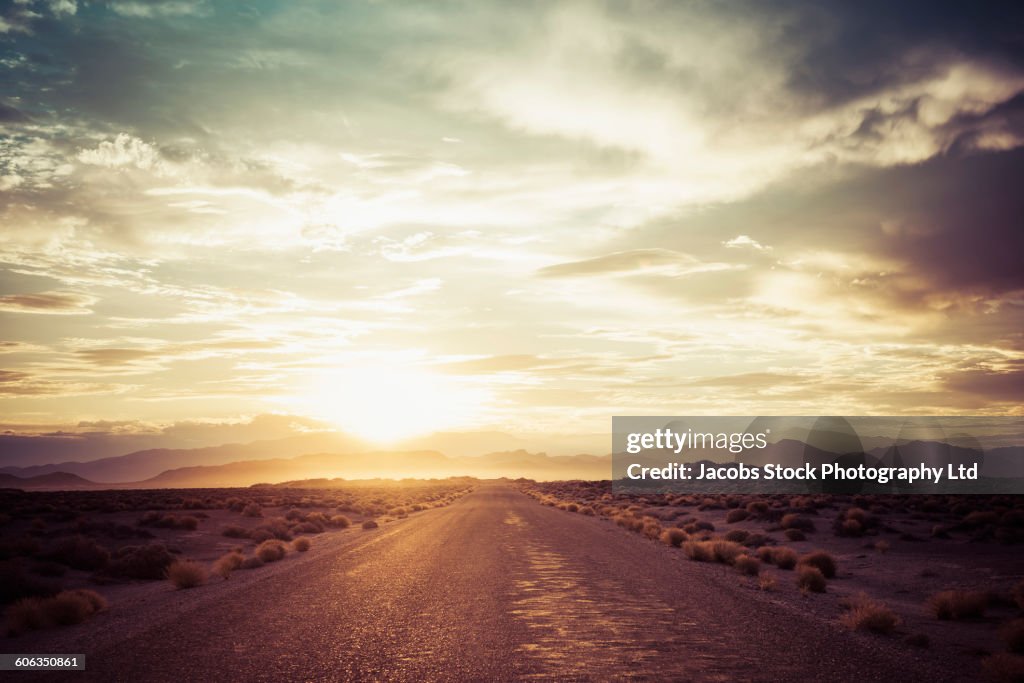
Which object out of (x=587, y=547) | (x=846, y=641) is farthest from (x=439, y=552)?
(x=846, y=641)

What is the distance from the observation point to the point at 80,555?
67.2ft

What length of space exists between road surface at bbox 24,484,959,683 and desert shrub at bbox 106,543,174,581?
15.8 feet

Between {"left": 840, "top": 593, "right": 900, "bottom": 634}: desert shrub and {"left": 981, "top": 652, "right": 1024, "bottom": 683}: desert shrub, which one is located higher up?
{"left": 981, "top": 652, "right": 1024, "bottom": 683}: desert shrub

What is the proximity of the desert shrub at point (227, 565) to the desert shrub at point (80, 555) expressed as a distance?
3967mm

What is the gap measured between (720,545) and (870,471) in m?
62.7

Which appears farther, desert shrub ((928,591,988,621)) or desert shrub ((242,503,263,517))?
desert shrub ((242,503,263,517))

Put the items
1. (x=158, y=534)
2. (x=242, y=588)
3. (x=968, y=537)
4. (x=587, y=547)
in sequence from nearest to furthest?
(x=242, y=588) < (x=587, y=547) < (x=968, y=537) < (x=158, y=534)

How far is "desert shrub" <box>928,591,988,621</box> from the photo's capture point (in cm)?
1279

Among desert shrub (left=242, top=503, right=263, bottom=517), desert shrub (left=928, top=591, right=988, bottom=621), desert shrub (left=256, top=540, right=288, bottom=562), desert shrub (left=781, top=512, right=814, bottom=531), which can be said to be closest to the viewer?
desert shrub (left=928, top=591, right=988, bottom=621)

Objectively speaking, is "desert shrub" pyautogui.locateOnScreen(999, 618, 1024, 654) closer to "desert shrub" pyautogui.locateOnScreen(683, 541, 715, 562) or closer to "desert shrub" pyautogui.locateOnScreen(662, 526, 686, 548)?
"desert shrub" pyautogui.locateOnScreen(683, 541, 715, 562)

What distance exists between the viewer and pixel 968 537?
27.7 metres

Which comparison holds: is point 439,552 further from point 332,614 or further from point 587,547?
point 332,614

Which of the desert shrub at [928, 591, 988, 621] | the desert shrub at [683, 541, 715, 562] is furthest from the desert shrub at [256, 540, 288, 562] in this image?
the desert shrub at [928, 591, 988, 621]

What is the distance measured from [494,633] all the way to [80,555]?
56.9 ft
